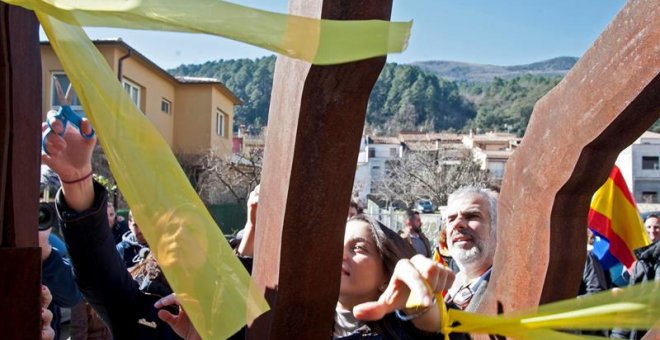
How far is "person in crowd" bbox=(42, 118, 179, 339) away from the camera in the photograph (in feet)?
3.93

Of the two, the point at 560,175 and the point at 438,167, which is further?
the point at 438,167

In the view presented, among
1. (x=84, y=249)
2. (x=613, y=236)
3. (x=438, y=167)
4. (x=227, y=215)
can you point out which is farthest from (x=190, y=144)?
(x=84, y=249)

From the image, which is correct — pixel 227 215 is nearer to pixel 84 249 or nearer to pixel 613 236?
pixel 613 236

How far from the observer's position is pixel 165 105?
28.2m

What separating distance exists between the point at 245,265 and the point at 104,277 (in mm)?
394

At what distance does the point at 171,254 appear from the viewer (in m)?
0.90

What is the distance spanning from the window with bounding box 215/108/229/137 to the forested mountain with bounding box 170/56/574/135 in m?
55.4

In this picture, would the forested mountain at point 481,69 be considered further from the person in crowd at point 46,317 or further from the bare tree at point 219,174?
the person in crowd at point 46,317

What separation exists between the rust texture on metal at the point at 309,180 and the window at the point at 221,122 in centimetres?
2910

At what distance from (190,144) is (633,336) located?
27.6 metres

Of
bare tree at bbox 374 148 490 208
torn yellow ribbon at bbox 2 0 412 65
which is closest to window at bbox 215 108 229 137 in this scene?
bare tree at bbox 374 148 490 208

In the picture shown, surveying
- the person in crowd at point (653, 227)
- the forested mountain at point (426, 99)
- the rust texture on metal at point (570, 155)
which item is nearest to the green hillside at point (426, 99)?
the forested mountain at point (426, 99)

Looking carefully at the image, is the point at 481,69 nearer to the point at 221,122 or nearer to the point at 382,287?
the point at 221,122

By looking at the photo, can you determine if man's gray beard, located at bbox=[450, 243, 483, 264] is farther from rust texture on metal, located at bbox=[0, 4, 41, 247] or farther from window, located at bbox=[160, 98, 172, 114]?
window, located at bbox=[160, 98, 172, 114]
